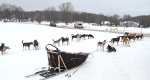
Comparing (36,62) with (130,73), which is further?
(36,62)

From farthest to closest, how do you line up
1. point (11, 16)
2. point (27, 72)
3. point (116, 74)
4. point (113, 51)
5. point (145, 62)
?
point (11, 16)
point (113, 51)
point (145, 62)
point (27, 72)
point (116, 74)

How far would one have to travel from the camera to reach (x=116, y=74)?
1148cm

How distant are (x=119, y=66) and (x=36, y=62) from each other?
4.94 metres

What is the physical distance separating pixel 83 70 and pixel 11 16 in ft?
326

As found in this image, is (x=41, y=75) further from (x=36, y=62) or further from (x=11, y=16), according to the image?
(x=11, y=16)

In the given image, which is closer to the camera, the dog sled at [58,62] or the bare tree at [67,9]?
the dog sled at [58,62]

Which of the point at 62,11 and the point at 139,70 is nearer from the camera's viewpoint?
the point at 139,70

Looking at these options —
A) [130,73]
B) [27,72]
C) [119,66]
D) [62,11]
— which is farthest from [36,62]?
[62,11]

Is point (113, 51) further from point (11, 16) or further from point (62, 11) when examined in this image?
point (62, 11)

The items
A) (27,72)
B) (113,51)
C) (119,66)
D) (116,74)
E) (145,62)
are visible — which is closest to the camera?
(116,74)

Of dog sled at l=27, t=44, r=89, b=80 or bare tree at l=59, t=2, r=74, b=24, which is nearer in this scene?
dog sled at l=27, t=44, r=89, b=80

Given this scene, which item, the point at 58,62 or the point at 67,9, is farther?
the point at 67,9

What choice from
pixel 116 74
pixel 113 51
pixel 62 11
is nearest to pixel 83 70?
pixel 116 74

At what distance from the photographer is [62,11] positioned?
12169cm
